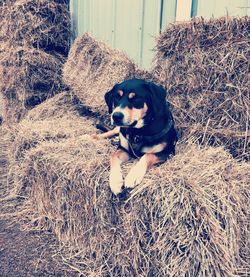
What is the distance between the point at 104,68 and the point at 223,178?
8.49ft

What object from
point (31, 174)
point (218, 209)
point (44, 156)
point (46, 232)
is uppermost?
point (218, 209)

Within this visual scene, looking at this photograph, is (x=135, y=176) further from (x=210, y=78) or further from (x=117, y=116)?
(x=210, y=78)

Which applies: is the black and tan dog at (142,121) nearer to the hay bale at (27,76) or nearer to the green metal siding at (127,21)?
the green metal siding at (127,21)

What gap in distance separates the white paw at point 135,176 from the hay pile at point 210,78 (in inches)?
A: 31.2

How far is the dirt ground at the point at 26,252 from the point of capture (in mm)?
2771

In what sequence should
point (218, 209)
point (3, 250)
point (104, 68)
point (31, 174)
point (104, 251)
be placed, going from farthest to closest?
point (104, 68), point (31, 174), point (3, 250), point (104, 251), point (218, 209)

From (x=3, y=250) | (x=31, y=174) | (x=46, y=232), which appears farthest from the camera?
(x=31, y=174)

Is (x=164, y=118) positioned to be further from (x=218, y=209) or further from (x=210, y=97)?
(x=218, y=209)

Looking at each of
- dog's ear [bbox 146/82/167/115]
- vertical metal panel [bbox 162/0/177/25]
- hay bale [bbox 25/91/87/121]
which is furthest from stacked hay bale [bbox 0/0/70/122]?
dog's ear [bbox 146/82/167/115]

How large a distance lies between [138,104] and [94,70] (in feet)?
6.86

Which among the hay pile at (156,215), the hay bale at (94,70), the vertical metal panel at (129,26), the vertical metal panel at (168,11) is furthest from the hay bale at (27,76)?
the hay pile at (156,215)

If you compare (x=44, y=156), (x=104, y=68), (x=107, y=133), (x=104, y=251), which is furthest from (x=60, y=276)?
(x=104, y=68)

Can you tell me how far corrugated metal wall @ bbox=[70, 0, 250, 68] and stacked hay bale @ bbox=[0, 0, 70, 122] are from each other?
0.54 meters

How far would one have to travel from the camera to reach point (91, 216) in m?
2.83
